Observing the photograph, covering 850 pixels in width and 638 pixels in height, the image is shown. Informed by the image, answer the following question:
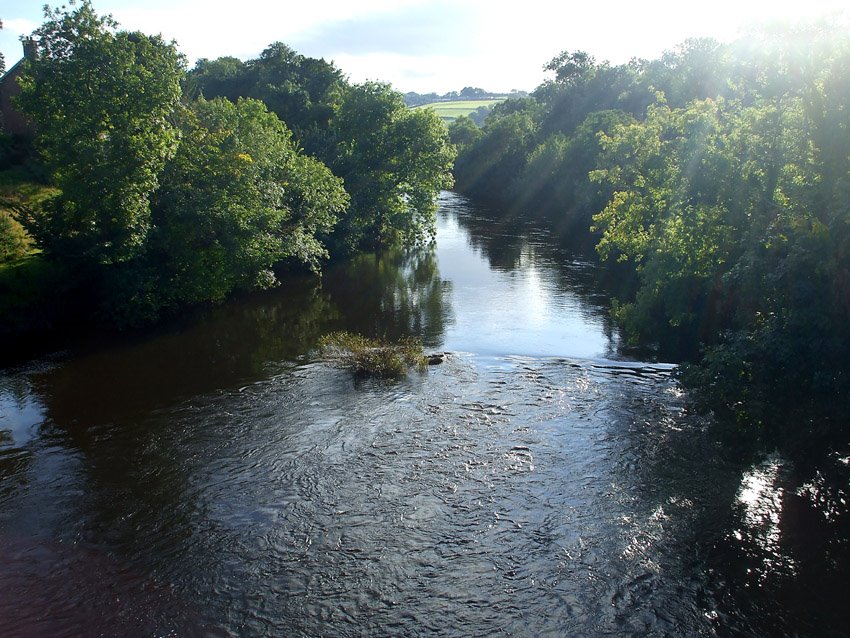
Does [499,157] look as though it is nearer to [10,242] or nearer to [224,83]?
[224,83]

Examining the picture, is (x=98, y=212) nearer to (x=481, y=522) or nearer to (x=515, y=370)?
(x=515, y=370)

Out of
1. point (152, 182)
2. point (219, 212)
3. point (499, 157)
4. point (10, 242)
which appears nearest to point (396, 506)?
point (152, 182)

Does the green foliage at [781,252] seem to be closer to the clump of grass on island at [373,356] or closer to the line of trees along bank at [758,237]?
the line of trees along bank at [758,237]

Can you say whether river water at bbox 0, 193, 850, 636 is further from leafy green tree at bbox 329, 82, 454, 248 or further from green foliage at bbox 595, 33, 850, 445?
leafy green tree at bbox 329, 82, 454, 248

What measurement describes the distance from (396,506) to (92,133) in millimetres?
18614

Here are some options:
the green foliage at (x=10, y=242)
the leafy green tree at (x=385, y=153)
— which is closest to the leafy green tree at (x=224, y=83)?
the leafy green tree at (x=385, y=153)

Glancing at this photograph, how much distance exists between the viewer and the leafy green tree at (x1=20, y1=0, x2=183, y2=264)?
23344mm

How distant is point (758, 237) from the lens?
1445 centimetres

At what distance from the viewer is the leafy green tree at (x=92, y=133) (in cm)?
2334

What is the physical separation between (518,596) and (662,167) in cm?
1846

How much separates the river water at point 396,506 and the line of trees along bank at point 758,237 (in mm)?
2222

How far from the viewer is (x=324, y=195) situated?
35969mm

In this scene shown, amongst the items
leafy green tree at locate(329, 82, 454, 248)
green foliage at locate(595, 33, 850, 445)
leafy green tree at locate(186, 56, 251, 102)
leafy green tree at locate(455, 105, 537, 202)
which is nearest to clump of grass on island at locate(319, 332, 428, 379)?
green foliage at locate(595, 33, 850, 445)

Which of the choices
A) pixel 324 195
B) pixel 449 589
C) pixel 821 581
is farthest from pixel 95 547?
pixel 324 195
